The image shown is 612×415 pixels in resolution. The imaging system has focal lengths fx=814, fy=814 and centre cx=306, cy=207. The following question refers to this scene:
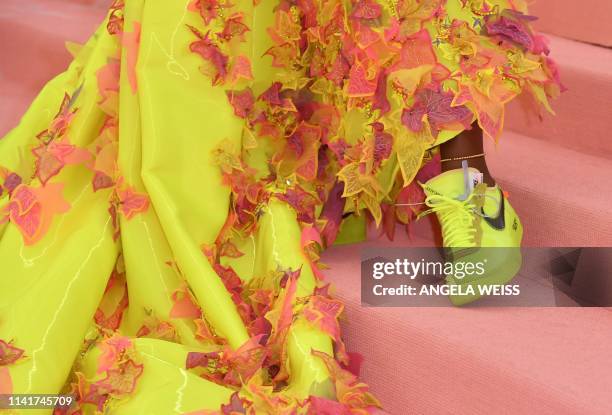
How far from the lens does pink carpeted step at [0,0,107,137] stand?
2.04 meters

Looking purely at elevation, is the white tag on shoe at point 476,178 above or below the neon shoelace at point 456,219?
above

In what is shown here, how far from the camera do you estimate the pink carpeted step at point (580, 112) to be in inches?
58.2

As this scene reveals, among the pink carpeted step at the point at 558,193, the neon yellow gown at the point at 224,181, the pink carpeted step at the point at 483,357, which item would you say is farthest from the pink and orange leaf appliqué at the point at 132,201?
the pink carpeted step at the point at 558,193

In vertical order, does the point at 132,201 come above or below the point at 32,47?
below

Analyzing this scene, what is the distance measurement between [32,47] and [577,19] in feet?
4.36

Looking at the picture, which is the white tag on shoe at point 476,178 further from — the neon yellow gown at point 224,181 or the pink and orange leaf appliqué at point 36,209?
the pink and orange leaf appliqué at point 36,209

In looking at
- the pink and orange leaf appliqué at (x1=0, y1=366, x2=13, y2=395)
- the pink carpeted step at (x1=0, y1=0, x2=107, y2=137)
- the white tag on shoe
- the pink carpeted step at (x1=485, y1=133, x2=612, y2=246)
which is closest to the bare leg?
the white tag on shoe

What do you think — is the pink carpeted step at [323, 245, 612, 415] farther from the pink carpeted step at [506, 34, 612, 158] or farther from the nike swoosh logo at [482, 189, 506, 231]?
the pink carpeted step at [506, 34, 612, 158]

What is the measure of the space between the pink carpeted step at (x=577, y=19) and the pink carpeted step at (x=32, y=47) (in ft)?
3.66

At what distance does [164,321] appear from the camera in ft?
3.87

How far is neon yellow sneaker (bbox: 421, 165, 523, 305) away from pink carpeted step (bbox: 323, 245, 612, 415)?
0.05m

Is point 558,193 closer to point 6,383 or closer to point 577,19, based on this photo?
point 577,19

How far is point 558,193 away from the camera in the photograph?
1.31 m

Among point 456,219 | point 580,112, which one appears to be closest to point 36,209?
point 456,219
